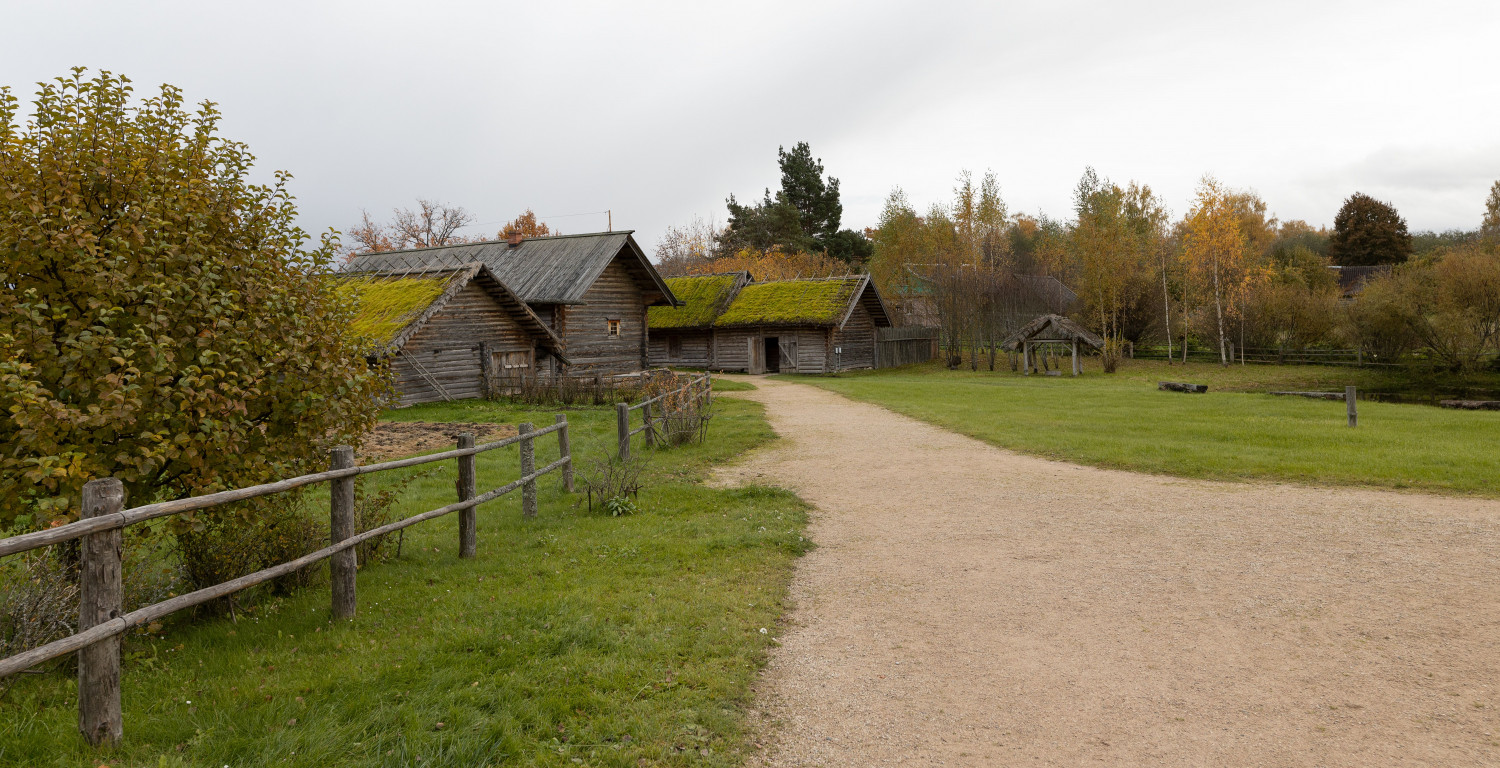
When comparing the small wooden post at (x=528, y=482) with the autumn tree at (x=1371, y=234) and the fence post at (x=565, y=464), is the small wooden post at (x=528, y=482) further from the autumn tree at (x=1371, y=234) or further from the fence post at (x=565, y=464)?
the autumn tree at (x=1371, y=234)

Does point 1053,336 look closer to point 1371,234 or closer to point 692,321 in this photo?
point 692,321

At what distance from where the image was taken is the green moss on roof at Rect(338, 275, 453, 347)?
21.8 m

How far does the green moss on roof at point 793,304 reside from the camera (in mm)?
38812

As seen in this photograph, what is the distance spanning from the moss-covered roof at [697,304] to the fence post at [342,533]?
1402 inches

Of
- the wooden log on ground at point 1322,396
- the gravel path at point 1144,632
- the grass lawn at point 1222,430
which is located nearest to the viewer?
the gravel path at point 1144,632

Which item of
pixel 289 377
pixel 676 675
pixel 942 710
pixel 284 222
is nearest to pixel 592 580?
pixel 676 675

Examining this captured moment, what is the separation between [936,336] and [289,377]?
4454cm

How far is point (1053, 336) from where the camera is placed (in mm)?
36438

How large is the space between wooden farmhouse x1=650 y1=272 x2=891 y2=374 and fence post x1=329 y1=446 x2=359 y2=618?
33069 millimetres

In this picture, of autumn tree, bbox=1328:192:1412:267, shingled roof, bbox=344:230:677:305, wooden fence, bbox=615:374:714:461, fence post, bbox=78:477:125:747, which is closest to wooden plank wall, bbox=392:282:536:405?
shingled roof, bbox=344:230:677:305

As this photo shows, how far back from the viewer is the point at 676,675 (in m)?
5.05

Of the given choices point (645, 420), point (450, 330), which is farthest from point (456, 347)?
point (645, 420)

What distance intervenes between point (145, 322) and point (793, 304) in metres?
35.5

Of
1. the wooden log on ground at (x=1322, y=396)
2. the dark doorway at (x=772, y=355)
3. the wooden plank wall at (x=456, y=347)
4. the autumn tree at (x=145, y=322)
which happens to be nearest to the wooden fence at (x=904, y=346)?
the dark doorway at (x=772, y=355)
